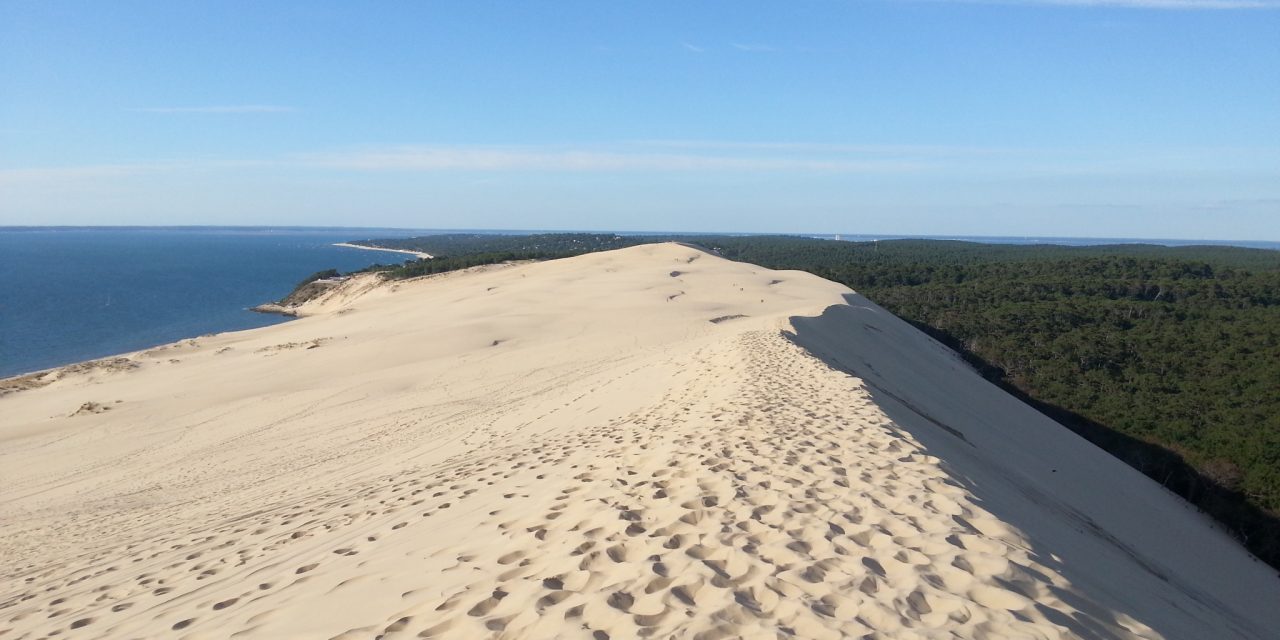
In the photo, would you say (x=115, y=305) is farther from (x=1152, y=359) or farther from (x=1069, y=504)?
(x=1152, y=359)

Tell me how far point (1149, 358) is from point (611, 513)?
35.2 meters

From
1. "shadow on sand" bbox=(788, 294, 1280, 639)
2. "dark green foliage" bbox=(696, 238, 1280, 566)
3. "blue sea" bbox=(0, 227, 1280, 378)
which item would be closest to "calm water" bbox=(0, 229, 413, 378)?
"blue sea" bbox=(0, 227, 1280, 378)

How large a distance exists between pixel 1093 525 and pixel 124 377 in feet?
83.3

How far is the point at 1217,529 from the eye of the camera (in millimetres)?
14719

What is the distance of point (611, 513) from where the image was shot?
4.42 meters

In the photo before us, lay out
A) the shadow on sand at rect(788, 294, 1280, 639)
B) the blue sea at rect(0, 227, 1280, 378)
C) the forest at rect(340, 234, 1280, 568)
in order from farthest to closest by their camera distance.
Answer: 1. the blue sea at rect(0, 227, 1280, 378)
2. the forest at rect(340, 234, 1280, 568)
3. the shadow on sand at rect(788, 294, 1280, 639)

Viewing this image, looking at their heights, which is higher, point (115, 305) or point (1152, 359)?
point (1152, 359)

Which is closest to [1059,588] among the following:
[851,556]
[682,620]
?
[851,556]

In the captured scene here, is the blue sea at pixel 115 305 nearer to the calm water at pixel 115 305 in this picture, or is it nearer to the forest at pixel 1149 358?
the calm water at pixel 115 305

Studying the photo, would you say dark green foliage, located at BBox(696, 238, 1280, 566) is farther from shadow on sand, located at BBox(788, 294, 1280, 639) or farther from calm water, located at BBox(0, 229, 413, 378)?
calm water, located at BBox(0, 229, 413, 378)

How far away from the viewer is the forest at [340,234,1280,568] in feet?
63.4

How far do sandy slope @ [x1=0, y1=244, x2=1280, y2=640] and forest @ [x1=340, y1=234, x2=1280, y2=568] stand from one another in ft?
21.4

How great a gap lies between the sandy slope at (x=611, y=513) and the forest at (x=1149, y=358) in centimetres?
653

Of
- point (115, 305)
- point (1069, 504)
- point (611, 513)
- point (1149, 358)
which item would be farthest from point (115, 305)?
point (1149, 358)
